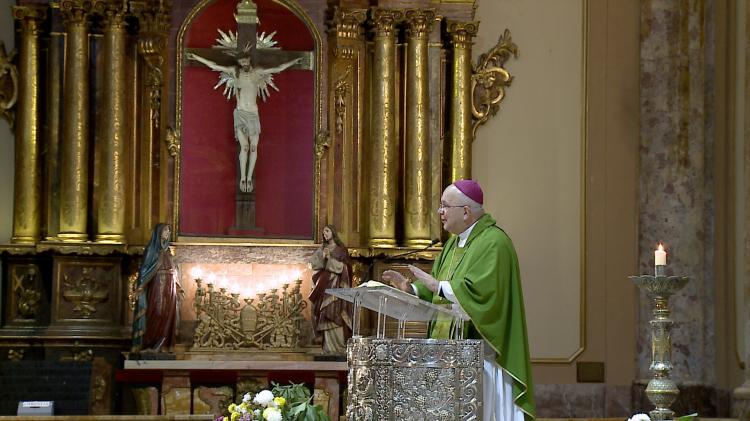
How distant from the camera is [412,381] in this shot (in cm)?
683

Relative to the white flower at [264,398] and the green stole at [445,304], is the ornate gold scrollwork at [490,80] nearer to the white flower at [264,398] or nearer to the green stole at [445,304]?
the green stole at [445,304]

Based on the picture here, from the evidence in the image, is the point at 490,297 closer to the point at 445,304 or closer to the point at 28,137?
the point at 445,304

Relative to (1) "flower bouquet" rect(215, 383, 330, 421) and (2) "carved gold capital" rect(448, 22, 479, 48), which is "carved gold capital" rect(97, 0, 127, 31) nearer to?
(2) "carved gold capital" rect(448, 22, 479, 48)

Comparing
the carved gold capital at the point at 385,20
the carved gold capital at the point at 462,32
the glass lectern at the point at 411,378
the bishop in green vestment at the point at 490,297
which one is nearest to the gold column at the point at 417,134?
the carved gold capital at the point at 385,20

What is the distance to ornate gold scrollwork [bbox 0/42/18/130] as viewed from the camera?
41.7 ft

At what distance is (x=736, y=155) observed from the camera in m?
12.7

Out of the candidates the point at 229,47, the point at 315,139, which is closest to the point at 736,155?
the point at 315,139

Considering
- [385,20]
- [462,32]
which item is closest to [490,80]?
[462,32]

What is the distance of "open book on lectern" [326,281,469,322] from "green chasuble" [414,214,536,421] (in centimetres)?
15

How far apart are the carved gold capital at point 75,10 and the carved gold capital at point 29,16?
0.96ft

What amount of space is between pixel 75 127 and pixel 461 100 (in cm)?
359

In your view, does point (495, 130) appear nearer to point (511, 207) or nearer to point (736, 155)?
point (511, 207)

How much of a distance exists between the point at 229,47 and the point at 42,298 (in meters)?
2.89

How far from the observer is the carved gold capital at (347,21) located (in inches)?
504
